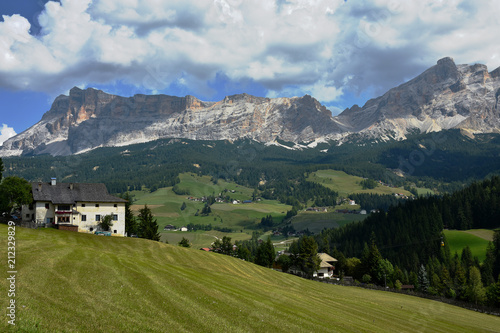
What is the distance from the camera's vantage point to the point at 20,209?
7694cm

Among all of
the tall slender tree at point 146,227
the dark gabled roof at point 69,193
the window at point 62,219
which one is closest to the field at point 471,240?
the tall slender tree at point 146,227

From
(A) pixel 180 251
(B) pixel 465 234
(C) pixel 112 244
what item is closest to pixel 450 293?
(B) pixel 465 234

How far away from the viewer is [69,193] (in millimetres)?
79438

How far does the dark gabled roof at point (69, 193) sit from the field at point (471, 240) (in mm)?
117658

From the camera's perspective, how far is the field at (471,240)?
129m

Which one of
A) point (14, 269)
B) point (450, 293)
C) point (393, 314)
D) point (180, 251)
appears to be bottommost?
point (450, 293)

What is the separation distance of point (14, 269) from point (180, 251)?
37.4m

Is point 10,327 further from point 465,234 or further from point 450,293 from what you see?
point 465,234

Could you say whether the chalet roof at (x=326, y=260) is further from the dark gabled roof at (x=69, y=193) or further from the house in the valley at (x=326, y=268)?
the dark gabled roof at (x=69, y=193)

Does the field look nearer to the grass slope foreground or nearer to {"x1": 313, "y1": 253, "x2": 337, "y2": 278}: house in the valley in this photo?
{"x1": 313, "y1": 253, "x2": 337, "y2": 278}: house in the valley

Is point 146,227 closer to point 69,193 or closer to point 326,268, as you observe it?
point 69,193

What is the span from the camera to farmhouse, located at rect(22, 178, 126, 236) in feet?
248

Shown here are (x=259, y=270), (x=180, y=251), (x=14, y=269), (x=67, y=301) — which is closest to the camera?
(x=67, y=301)

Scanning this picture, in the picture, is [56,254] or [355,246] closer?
[56,254]
